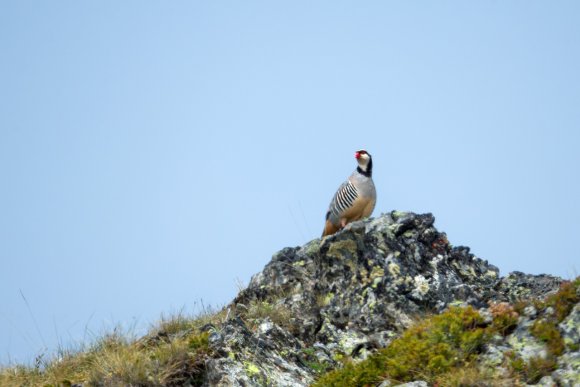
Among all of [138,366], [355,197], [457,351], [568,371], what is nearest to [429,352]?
[457,351]

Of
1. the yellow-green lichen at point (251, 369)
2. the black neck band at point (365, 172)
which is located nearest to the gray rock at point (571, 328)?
the yellow-green lichen at point (251, 369)

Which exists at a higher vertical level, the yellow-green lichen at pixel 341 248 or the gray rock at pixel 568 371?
the yellow-green lichen at pixel 341 248

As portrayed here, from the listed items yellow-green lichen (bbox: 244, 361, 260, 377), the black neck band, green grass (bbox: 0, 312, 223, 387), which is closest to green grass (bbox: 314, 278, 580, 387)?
yellow-green lichen (bbox: 244, 361, 260, 377)

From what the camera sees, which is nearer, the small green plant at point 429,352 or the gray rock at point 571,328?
the gray rock at point 571,328

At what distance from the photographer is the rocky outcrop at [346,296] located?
9.25m

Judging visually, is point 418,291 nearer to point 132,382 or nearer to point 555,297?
point 555,297

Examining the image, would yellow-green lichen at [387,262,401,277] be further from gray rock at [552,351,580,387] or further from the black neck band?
the black neck band

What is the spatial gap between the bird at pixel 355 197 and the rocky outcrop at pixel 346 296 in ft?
6.69

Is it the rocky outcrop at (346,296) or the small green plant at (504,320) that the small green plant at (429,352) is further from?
the rocky outcrop at (346,296)

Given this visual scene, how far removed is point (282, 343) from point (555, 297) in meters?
3.85

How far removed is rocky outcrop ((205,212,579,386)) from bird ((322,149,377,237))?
2039 millimetres

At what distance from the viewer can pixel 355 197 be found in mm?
15438

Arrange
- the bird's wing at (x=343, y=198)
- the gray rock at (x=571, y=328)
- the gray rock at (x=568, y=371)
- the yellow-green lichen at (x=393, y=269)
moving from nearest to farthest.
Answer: the gray rock at (x=568, y=371) < the gray rock at (x=571, y=328) < the yellow-green lichen at (x=393, y=269) < the bird's wing at (x=343, y=198)

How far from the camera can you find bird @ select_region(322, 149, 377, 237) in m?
15.5
